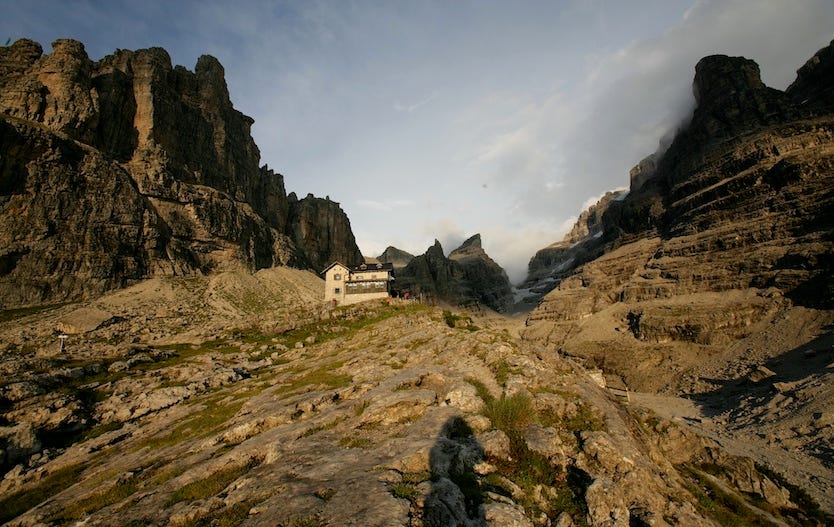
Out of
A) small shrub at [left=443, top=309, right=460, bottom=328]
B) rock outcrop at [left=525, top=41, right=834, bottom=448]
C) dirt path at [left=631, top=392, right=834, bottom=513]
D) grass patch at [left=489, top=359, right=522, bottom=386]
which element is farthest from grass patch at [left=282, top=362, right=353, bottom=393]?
rock outcrop at [left=525, top=41, right=834, bottom=448]

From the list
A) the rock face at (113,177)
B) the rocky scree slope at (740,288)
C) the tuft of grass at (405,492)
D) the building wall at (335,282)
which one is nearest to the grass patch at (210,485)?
the tuft of grass at (405,492)

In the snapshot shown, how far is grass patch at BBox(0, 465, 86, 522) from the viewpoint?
23016mm

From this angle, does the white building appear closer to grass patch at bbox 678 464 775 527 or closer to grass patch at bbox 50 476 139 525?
grass patch at bbox 50 476 139 525

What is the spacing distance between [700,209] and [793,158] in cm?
3404

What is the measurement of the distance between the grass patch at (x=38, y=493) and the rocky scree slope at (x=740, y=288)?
74.6 m

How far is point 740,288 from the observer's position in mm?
121312

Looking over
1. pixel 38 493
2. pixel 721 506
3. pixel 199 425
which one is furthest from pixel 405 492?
pixel 38 493

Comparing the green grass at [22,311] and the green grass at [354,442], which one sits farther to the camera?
the green grass at [22,311]

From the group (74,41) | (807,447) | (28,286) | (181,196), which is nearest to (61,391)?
(28,286)

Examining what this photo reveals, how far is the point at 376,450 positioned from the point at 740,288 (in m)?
149

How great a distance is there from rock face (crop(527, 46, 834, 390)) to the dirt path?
32991 mm

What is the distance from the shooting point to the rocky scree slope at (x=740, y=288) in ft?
245

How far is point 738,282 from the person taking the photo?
123 metres

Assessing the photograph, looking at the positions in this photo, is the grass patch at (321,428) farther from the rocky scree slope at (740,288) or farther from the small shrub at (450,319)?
the rocky scree slope at (740,288)
